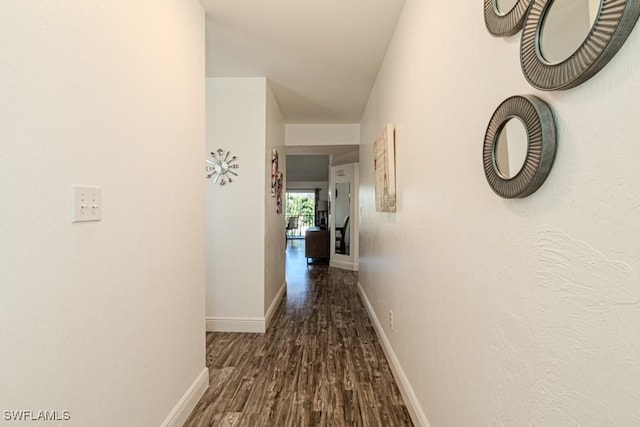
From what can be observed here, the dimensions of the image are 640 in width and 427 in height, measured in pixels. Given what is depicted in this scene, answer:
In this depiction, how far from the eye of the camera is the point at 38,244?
85 cm

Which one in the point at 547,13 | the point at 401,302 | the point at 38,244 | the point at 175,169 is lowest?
the point at 401,302

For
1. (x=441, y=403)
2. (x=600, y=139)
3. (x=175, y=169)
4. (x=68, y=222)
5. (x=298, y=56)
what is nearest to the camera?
(x=600, y=139)

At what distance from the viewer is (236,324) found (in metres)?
3.00

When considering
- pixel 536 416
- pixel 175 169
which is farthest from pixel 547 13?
pixel 175 169

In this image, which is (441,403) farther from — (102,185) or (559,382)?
(102,185)

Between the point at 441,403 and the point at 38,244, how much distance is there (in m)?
1.49

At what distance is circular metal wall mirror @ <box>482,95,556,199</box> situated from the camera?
27.2 inches

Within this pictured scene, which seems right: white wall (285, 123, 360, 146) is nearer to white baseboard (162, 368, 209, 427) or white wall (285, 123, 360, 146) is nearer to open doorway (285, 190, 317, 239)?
white baseboard (162, 368, 209, 427)

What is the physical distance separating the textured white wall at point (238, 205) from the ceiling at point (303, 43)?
22cm

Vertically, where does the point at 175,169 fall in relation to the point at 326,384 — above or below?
above

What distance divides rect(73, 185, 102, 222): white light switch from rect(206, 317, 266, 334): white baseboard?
2134 mm

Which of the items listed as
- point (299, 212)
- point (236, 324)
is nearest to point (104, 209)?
point (236, 324)

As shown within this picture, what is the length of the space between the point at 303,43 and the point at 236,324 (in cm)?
242

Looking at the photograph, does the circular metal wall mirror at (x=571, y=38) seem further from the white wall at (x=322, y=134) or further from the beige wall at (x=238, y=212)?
the white wall at (x=322, y=134)
